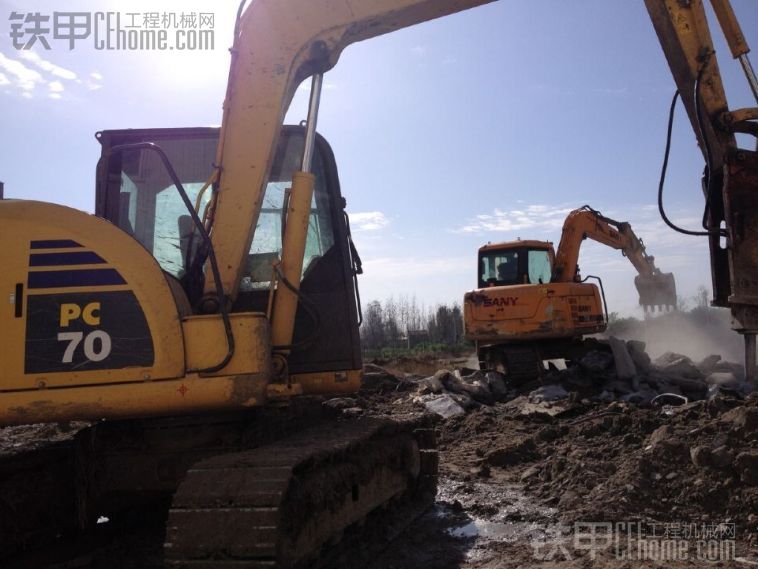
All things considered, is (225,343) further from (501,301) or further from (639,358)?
(639,358)

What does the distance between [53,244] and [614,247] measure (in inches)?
536

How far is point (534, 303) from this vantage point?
1254 cm

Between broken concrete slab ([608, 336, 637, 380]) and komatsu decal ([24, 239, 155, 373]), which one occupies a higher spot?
komatsu decal ([24, 239, 155, 373])

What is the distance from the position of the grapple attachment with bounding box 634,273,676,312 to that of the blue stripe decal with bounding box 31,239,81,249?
15.0m

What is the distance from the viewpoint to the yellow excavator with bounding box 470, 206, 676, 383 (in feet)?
41.2

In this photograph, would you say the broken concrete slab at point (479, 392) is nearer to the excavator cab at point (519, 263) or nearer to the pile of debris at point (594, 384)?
the pile of debris at point (594, 384)

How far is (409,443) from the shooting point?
523cm

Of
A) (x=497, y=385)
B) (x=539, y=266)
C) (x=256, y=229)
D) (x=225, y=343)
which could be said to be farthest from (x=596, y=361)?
(x=225, y=343)

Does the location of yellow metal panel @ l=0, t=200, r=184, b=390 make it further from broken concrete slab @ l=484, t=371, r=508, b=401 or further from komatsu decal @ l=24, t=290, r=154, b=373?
broken concrete slab @ l=484, t=371, r=508, b=401

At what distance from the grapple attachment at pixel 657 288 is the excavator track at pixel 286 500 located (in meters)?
13.2

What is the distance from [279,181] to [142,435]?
1.83m

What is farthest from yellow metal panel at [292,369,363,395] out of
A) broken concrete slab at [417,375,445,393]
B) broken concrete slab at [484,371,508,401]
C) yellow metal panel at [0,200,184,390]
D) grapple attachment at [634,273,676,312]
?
grapple attachment at [634,273,676,312]

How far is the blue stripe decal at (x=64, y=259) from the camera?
3598 millimetres

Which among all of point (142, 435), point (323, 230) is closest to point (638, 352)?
point (323, 230)
